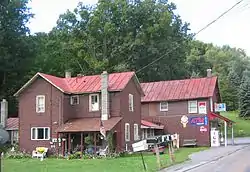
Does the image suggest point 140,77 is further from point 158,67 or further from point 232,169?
point 232,169

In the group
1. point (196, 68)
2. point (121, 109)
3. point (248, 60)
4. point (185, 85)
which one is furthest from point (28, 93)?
point (248, 60)

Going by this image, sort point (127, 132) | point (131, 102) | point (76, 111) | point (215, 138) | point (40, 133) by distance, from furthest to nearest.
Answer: point (215, 138), point (131, 102), point (76, 111), point (40, 133), point (127, 132)

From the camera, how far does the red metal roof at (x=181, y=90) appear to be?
1858 inches

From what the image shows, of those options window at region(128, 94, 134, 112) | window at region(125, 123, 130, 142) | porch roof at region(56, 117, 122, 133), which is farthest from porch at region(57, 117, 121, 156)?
window at region(128, 94, 134, 112)

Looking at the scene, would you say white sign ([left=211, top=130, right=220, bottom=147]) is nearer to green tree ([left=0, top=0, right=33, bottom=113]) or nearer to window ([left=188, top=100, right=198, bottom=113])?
window ([left=188, top=100, right=198, bottom=113])

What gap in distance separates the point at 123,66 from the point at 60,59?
1114 centimetres

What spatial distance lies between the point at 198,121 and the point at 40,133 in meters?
16.7

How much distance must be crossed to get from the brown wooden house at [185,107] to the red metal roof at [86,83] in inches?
358

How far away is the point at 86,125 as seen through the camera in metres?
37.1

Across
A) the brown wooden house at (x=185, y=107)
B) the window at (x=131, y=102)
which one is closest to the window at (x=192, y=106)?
the brown wooden house at (x=185, y=107)

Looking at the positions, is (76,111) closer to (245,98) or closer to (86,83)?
(86,83)

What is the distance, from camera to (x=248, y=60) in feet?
352

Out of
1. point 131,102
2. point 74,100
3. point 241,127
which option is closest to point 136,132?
point 131,102

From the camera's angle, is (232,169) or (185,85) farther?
(185,85)
